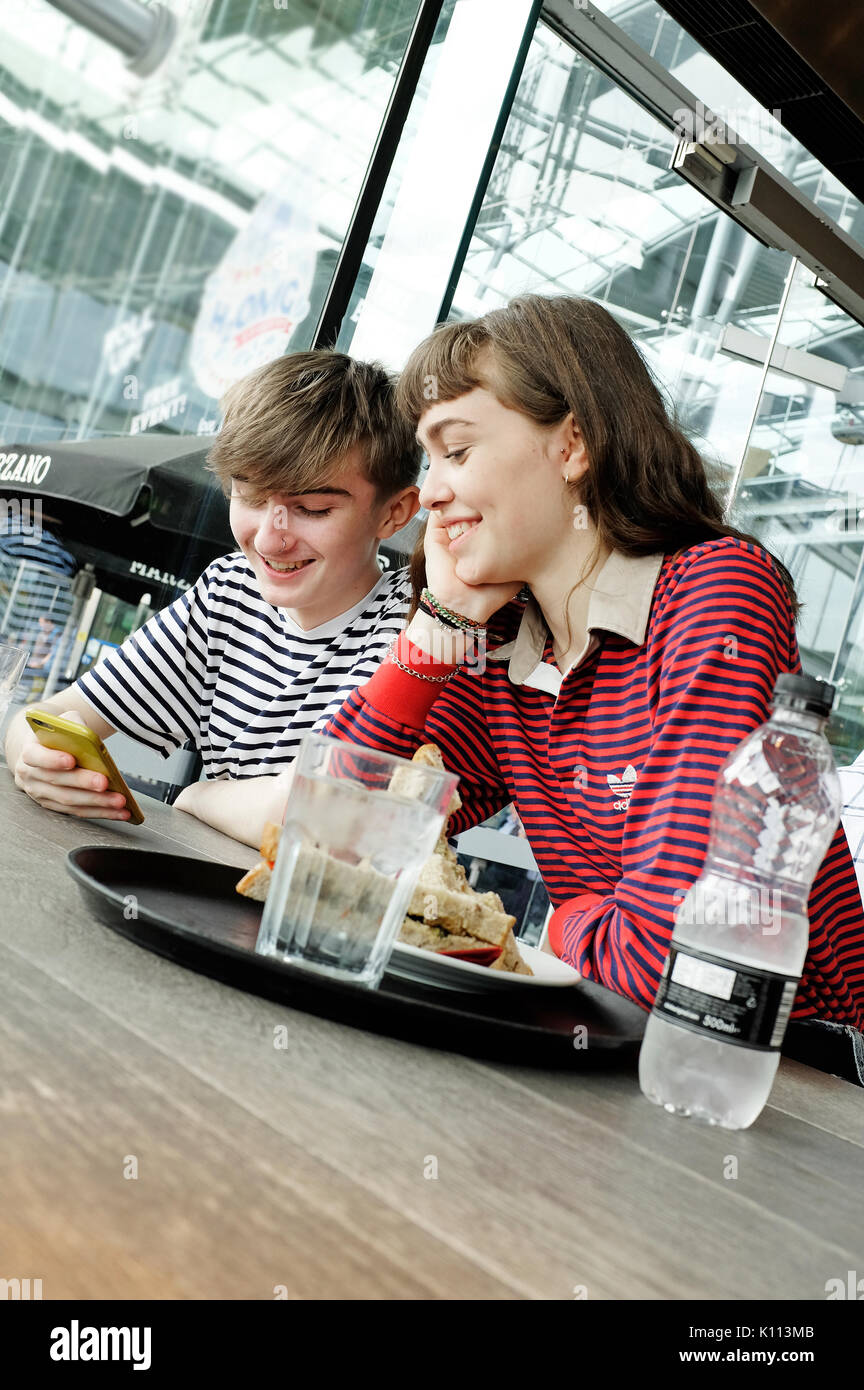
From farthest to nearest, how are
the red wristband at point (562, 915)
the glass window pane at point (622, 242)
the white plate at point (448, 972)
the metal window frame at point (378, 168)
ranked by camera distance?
the glass window pane at point (622, 242)
the metal window frame at point (378, 168)
the red wristband at point (562, 915)
the white plate at point (448, 972)

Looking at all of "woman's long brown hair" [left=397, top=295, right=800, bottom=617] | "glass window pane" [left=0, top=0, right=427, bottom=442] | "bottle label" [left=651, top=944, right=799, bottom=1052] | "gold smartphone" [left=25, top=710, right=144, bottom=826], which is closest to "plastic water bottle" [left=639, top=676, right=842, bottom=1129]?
"bottle label" [left=651, top=944, right=799, bottom=1052]

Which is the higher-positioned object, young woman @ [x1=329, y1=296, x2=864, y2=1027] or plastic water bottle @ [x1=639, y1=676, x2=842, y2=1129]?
young woman @ [x1=329, y1=296, x2=864, y2=1027]

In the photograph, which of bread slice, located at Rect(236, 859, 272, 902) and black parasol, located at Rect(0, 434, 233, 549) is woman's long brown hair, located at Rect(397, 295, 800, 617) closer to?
bread slice, located at Rect(236, 859, 272, 902)

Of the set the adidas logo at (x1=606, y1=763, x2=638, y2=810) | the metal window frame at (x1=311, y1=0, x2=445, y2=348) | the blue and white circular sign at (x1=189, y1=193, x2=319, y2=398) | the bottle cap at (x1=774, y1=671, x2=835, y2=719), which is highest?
the metal window frame at (x1=311, y1=0, x2=445, y2=348)

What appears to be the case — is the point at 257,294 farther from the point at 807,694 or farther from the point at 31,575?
the point at 807,694

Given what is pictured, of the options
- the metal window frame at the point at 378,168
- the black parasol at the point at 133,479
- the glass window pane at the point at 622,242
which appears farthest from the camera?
the glass window pane at the point at 622,242

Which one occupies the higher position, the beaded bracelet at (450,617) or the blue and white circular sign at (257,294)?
the blue and white circular sign at (257,294)

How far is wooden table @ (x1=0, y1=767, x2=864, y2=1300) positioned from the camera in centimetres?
34

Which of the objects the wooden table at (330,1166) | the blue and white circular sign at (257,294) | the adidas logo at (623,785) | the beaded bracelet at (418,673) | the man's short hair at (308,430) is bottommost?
the wooden table at (330,1166)

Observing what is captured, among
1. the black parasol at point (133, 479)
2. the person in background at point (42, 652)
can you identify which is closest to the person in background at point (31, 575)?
the person in background at point (42, 652)

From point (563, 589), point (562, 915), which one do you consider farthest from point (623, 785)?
point (563, 589)

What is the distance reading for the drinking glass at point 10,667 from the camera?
1425 mm

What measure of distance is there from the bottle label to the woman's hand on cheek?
0.87m

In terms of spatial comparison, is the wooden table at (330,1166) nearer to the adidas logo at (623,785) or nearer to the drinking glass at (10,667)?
the adidas logo at (623,785)
